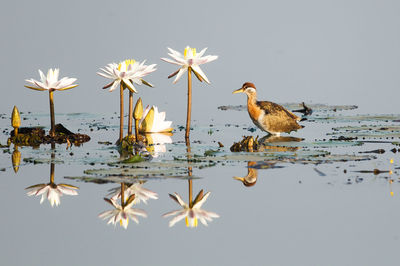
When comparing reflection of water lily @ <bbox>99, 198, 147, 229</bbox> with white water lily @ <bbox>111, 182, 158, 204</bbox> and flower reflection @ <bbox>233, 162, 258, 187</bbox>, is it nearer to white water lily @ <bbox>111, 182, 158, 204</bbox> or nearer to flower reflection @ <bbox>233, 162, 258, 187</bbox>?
white water lily @ <bbox>111, 182, 158, 204</bbox>

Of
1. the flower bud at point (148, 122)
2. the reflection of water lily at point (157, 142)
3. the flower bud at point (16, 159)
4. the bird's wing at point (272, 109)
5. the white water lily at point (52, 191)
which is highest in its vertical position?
the bird's wing at point (272, 109)

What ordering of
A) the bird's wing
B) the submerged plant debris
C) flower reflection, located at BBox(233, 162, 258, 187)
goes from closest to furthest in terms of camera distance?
flower reflection, located at BBox(233, 162, 258, 187)
the submerged plant debris
the bird's wing

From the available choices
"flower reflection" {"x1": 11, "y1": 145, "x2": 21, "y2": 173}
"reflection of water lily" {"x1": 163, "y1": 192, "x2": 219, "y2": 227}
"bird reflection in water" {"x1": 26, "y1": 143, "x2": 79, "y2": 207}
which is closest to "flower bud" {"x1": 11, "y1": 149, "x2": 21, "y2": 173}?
"flower reflection" {"x1": 11, "y1": 145, "x2": 21, "y2": 173}

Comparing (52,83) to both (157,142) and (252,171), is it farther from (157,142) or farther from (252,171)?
(252,171)

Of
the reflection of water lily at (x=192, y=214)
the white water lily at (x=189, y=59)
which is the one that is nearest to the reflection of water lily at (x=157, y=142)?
the white water lily at (x=189, y=59)

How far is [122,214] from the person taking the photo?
7953 mm

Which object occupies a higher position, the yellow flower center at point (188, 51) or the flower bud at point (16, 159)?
the yellow flower center at point (188, 51)

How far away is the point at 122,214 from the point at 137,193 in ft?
2.59

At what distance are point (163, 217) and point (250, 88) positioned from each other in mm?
7881

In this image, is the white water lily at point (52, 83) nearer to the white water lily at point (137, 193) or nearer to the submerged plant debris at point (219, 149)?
the submerged plant debris at point (219, 149)

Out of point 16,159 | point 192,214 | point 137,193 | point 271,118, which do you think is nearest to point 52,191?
point 137,193

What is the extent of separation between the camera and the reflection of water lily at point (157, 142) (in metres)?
11.8

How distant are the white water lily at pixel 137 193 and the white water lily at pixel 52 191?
53 centimetres

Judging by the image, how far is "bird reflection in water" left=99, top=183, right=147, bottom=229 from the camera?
775cm
